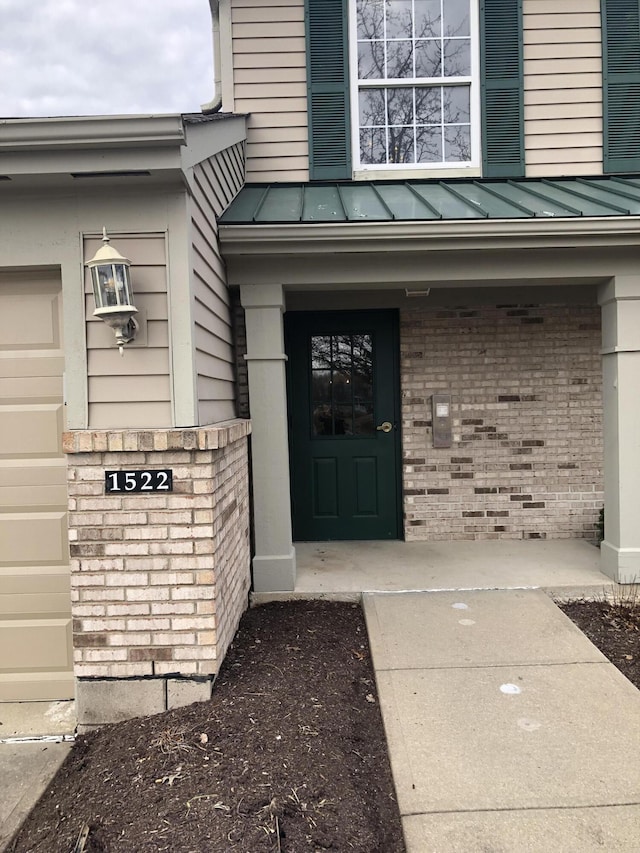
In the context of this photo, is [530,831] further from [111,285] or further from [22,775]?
[111,285]

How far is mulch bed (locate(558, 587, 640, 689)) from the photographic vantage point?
3.50 m

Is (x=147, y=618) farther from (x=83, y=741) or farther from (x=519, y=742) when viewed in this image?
(x=519, y=742)

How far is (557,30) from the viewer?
209 inches

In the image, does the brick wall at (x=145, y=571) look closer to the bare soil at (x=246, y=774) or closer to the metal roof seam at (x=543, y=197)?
Answer: the bare soil at (x=246, y=774)

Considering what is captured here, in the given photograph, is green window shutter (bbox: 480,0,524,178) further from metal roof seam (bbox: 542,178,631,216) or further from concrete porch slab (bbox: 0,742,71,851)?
concrete porch slab (bbox: 0,742,71,851)

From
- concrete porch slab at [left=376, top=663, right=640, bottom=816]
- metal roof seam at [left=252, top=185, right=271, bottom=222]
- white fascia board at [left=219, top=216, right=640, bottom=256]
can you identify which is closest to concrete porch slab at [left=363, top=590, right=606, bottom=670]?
concrete porch slab at [left=376, top=663, right=640, bottom=816]

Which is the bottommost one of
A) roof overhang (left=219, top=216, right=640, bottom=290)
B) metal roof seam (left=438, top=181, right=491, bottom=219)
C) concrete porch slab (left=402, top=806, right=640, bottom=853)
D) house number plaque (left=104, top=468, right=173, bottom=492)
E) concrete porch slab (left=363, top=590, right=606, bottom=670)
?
concrete porch slab (left=402, top=806, right=640, bottom=853)

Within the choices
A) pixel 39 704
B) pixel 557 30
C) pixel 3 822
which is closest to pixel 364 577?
pixel 39 704

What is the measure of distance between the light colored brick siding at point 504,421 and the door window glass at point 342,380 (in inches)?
14.7

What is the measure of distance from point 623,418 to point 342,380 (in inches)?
98.4

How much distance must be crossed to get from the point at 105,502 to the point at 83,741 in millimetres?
1174

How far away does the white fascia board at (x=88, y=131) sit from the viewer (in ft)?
8.99

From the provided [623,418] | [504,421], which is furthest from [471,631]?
[504,421]

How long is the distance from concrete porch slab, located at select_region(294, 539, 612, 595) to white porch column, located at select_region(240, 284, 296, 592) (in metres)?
0.29
